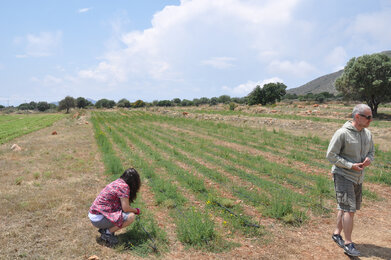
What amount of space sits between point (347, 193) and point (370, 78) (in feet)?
91.0

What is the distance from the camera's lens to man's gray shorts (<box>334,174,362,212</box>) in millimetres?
3559

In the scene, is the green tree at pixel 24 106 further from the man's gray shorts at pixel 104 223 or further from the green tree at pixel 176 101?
the man's gray shorts at pixel 104 223

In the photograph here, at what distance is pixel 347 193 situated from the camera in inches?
141

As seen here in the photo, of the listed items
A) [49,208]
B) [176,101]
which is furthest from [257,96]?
[49,208]

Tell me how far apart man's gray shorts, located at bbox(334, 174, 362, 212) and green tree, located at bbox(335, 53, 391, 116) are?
26.7m

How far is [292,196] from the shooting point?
5.76 m

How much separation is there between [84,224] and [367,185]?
22.7ft

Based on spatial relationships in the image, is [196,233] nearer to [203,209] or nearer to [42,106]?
[203,209]

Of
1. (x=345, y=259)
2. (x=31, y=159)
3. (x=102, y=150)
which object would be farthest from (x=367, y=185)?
(x=31, y=159)

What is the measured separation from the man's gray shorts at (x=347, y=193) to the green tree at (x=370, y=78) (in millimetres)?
26654

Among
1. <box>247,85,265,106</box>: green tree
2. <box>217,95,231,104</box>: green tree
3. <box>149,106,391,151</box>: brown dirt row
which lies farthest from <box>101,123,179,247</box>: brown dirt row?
<box>217,95,231,104</box>: green tree

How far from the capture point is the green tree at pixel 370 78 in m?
25.8

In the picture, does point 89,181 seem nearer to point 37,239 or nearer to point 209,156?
point 37,239

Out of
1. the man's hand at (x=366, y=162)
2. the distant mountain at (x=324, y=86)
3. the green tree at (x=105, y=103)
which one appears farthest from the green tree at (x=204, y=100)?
the man's hand at (x=366, y=162)
